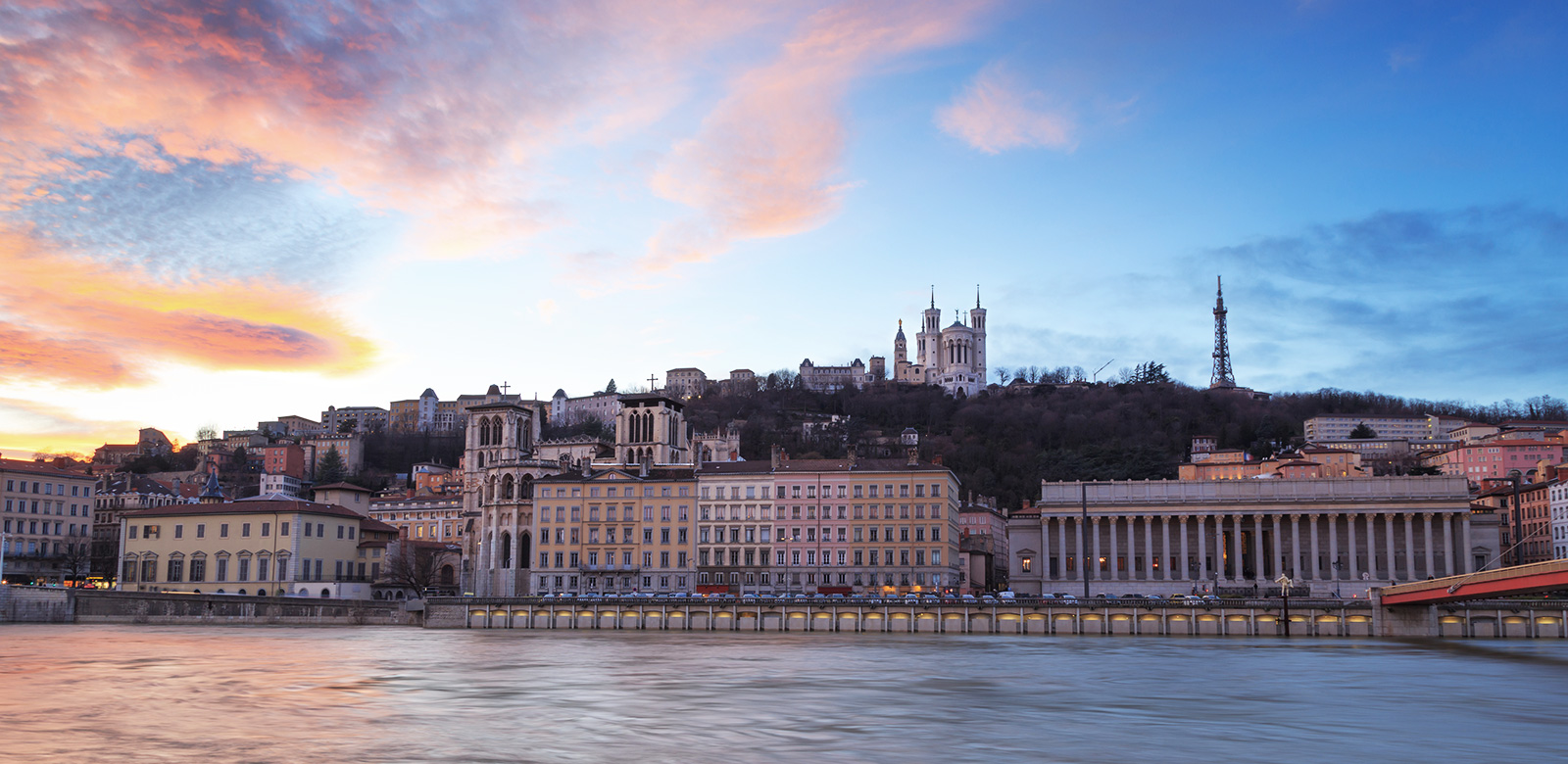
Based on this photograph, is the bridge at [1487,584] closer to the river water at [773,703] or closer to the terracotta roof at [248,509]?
the river water at [773,703]

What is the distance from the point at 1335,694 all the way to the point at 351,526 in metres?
92.5

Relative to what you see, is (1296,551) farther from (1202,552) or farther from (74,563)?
(74,563)

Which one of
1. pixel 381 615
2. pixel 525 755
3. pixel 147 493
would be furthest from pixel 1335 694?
pixel 147 493

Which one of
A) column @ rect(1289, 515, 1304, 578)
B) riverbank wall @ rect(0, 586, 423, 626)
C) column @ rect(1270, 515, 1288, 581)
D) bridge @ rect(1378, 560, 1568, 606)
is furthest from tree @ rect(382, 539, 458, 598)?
bridge @ rect(1378, 560, 1568, 606)

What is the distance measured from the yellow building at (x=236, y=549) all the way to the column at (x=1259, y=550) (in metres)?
84.6

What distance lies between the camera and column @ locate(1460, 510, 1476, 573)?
4186 inches

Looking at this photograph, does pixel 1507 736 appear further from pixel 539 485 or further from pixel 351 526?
pixel 351 526

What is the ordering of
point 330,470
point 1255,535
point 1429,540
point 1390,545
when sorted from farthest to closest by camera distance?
point 330,470, point 1255,535, point 1390,545, point 1429,540

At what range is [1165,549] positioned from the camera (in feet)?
375

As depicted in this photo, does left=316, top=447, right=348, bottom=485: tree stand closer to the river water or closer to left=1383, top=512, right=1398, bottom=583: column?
the river water

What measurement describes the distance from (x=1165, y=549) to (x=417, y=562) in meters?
75.9

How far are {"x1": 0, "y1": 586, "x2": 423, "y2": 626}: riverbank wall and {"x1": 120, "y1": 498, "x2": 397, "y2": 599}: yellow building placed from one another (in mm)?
9824

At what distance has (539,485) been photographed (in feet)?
359

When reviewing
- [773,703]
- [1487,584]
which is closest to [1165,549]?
[1487,584]
